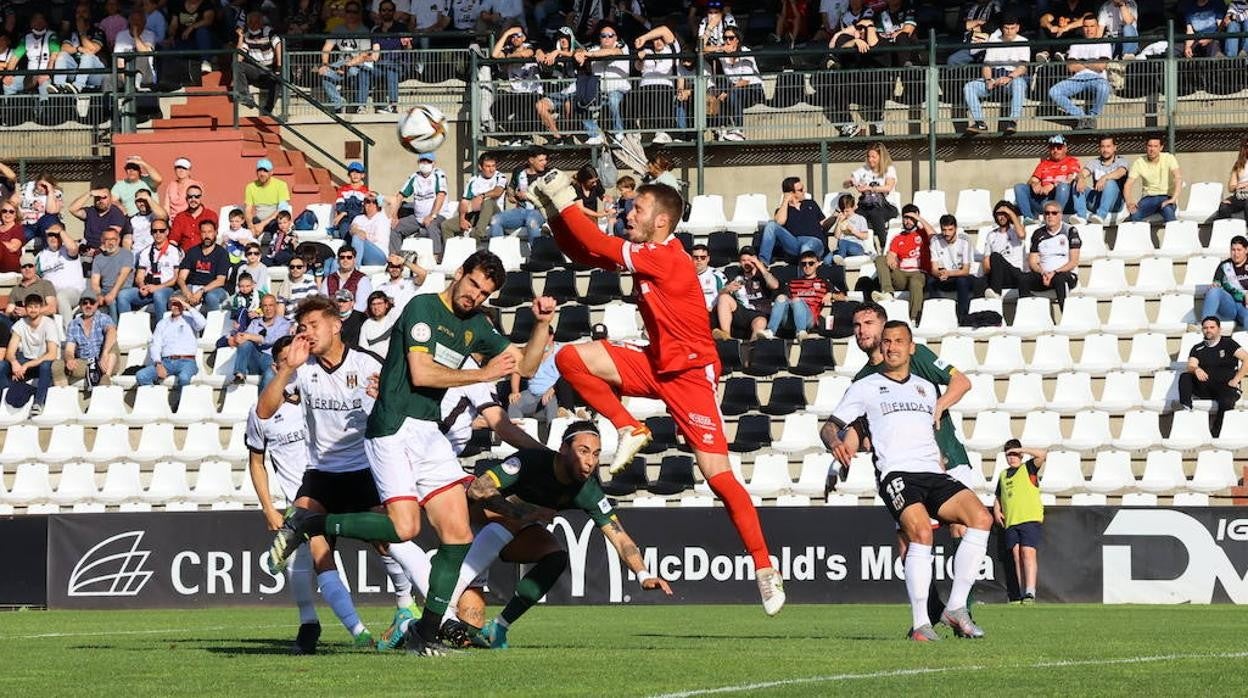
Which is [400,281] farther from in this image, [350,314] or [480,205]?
[480,205]

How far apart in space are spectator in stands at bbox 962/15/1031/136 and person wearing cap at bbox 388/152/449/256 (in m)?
7.07

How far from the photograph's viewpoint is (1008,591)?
20812mm

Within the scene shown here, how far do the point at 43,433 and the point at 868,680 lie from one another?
700 inches

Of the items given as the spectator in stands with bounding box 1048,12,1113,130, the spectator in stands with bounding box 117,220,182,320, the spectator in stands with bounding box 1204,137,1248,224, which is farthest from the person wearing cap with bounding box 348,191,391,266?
the spectator in stands with bounding box 1204,137,1248,224

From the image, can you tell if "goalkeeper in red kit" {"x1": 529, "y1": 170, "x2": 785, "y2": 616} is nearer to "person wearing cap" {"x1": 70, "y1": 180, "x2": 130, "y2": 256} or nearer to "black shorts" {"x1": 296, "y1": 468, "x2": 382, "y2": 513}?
"black shorts" {"x1": 296, "y1": 468, "x2": 382, "y2": 513}

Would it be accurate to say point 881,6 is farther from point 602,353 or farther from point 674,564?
point 602,353

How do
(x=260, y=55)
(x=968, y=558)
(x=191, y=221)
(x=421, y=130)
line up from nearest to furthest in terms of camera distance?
(x=968, y=558) < (x=421, y=130) < (x=191, y=221) < (x=260, y=55)

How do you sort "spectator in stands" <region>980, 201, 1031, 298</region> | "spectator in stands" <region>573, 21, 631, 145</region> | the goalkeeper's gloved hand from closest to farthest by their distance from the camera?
the goalkeeper's gloved hand
"spectator in stands" <region>980, 201, 1031, 298</region>
"spectator in stands" <region>573, 21, 631, 145</region>

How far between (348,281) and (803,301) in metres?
5.43

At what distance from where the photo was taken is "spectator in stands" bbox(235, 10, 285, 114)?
3003 cm

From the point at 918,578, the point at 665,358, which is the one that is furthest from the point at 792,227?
the point at 665,358

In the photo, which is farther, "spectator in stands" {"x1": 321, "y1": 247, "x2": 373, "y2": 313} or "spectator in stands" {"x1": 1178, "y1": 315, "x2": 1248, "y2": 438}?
"spectator in stands" {"x1": 321, "y1": 247, "x2": 373, "y2": 313}

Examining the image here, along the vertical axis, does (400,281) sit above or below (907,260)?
below

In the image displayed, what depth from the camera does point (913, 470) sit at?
42.5 ft
